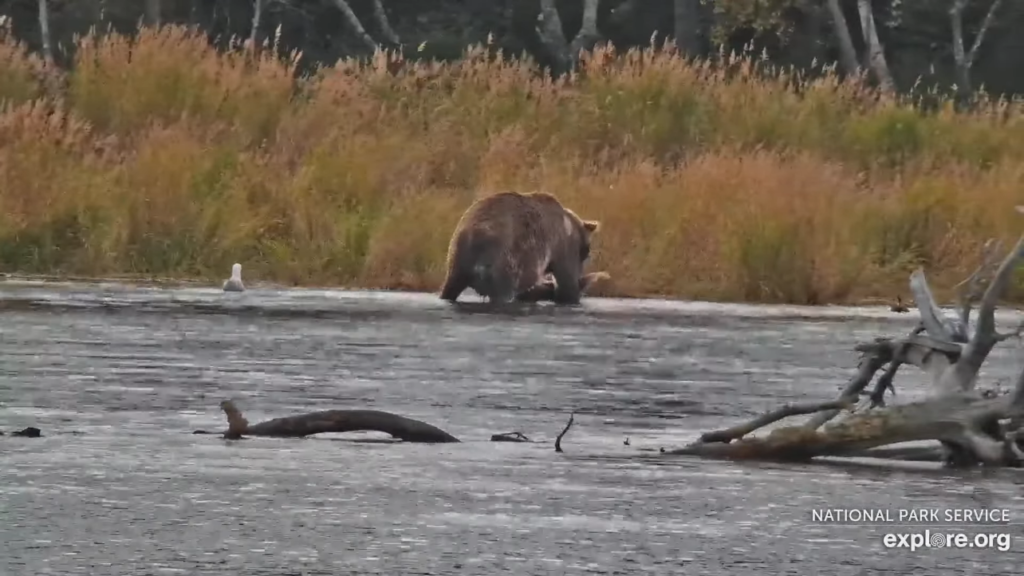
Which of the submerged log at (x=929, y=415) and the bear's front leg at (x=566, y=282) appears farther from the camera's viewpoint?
the bear's front leg at (x=566, y=282)

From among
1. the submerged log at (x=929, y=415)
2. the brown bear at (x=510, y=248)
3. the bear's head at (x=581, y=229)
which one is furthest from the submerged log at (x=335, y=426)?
the bear's head at (x=581, y=229)

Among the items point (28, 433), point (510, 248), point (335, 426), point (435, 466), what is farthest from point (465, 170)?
point (435, 466)

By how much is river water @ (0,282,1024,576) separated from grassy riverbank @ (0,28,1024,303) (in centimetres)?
376

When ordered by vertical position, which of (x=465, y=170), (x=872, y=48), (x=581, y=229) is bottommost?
(x=465, y=170)

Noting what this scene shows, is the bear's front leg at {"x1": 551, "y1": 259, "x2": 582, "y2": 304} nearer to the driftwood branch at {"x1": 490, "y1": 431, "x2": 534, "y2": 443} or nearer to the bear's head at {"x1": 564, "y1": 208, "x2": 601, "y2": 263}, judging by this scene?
the bear's head at {"x1": 564, "y1": 208, "x2": 601, "y2": 263}

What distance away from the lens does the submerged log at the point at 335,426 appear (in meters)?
7.80

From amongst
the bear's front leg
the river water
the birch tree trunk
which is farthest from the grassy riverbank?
the birch tree trunk

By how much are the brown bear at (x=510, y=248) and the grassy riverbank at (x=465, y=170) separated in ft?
4.27

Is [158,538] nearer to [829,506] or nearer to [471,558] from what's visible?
[471,558]

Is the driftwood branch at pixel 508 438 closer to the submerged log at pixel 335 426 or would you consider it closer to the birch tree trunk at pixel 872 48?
the submerged log at pixel 335 426

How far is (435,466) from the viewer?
748cm

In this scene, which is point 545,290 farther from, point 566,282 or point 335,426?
point 335,426

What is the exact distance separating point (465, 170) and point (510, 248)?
452cm

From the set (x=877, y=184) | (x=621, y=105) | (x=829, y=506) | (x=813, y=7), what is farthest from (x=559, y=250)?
(x=813, y=7)
